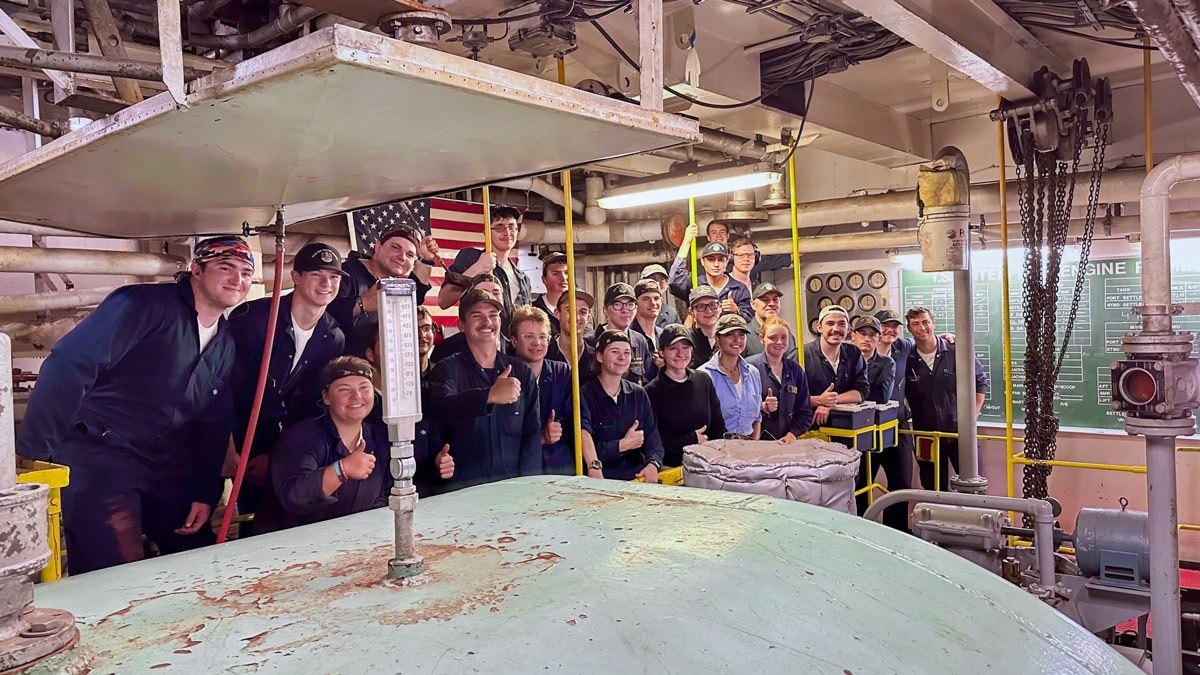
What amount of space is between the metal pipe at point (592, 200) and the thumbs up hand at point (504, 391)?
16.1 feet

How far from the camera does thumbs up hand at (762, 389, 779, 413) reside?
5.18m

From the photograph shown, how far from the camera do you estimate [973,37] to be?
12.6 ft

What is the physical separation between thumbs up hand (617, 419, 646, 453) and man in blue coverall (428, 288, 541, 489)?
0.69 meters

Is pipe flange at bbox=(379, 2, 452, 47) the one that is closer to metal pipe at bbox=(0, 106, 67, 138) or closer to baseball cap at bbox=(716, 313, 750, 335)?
metal pipe at bbox=(0, 106, 67, 138)

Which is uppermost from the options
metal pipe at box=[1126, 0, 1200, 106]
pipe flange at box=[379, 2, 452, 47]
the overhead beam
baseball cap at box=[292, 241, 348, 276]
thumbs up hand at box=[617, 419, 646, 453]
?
the overhead beam

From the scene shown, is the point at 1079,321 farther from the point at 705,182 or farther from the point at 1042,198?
the point at 705,182

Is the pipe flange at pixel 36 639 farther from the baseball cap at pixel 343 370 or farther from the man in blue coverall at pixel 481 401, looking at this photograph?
the man in blue coverall at pixel 481 401

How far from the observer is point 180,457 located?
284 cm

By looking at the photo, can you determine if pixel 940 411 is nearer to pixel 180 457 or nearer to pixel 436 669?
pixel 180 457

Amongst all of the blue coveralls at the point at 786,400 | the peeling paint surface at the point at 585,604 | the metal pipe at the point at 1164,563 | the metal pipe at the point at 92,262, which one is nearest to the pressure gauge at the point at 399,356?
the peeling paint surface at the point at 585,604

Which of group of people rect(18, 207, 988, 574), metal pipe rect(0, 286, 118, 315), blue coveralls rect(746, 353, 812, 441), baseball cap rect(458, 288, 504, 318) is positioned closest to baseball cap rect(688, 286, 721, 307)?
group of people rect(18, 207, 988, 574)

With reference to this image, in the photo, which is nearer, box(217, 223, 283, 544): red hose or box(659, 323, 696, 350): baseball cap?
box(217, 223, 283, 544): red hose

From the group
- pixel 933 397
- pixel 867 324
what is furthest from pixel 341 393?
pixel 933 397

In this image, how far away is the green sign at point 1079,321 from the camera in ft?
23.3
